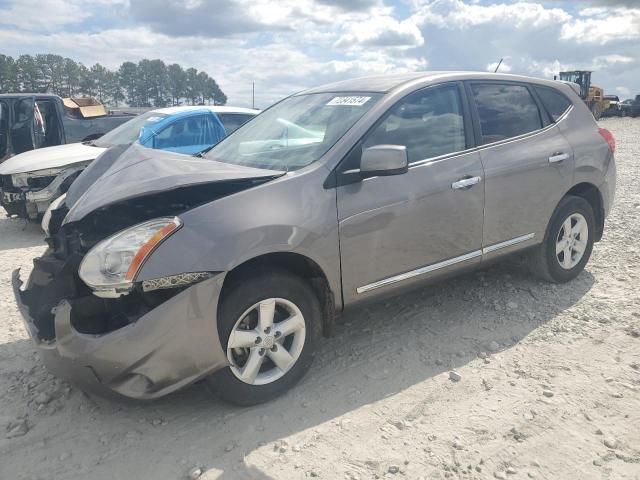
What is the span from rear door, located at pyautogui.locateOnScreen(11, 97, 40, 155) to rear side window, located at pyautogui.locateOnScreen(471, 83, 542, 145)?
7867 millimetres

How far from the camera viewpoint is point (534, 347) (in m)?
3.58

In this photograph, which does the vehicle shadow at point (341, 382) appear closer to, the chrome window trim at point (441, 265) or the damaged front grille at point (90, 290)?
the chrome window trim at point (441, 265)

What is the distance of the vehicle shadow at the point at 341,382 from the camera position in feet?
8.50

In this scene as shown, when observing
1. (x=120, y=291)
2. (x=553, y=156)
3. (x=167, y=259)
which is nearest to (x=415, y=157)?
(x=553, y=156)

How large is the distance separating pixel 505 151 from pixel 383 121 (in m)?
1.13

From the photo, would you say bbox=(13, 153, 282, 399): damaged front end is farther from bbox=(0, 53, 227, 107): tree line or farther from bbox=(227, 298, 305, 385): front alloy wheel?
bbox=(0, 53, 227, 107): tree line

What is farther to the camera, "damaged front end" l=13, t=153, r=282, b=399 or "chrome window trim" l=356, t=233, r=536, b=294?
"chrome window trim" l=356, t=233, r=536, b=294

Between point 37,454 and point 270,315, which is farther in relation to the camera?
point 270,315

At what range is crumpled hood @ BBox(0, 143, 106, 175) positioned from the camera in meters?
6.94

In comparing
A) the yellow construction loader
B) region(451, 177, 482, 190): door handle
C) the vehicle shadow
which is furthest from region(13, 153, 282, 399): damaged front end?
the yellow construction loader

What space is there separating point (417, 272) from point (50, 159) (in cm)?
578

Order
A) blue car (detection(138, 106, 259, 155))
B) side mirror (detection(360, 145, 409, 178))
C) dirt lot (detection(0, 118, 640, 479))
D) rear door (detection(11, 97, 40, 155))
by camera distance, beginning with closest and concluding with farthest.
→ dirt lot (detection(0, 118, 640, 479)) → side mirror (detection(360, 145, 409, 178)) → blue car (detection(138, 106, 259, 155)) → rear door (detection(11, 97, 40, 155))

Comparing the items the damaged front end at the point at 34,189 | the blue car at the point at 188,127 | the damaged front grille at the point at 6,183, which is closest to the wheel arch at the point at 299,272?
the blue car at the point at 188,127

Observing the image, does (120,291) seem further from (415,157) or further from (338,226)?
(415,157)
